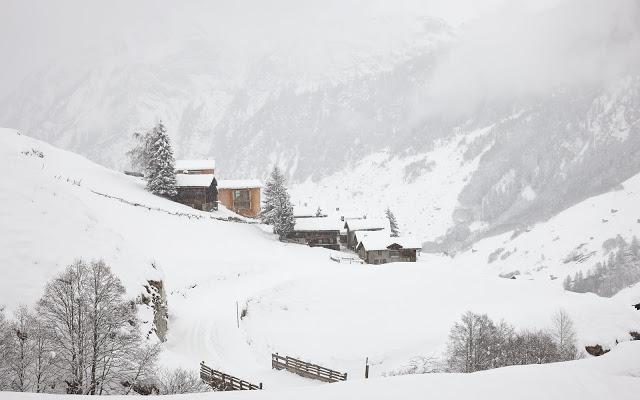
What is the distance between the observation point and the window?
84.5 meters

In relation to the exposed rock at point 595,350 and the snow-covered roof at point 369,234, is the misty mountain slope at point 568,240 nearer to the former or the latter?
the snow-covered roof at point 369,234

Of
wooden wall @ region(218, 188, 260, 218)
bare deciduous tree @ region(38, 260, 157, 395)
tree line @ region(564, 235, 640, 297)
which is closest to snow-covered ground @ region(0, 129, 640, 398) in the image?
bare deciduous tree @ region(38, 260, 157, 395)

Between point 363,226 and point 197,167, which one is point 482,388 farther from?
point 197,167

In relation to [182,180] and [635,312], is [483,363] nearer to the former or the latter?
[635,312]

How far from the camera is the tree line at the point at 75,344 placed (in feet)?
47.9

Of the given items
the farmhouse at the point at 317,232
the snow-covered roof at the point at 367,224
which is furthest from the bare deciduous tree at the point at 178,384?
the snow-covered roof at the point at 367,224

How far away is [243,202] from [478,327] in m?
58.6

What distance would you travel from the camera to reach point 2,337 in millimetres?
14656

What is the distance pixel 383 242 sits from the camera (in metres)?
73.8

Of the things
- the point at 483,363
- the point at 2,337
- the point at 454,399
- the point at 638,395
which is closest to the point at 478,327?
the point at 483,363

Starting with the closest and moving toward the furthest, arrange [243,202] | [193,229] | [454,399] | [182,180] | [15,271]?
[454,399] → [15,271] → [193,229] → [182,180] → [243,202]

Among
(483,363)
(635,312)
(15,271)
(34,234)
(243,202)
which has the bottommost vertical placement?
(483,363)

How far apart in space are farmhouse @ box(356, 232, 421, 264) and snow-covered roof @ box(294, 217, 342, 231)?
6894mm

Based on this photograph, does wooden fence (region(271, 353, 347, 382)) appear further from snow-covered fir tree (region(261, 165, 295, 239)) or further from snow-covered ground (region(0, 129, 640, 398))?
snow-covered fir tree (region(261, 165, 295, 239))
